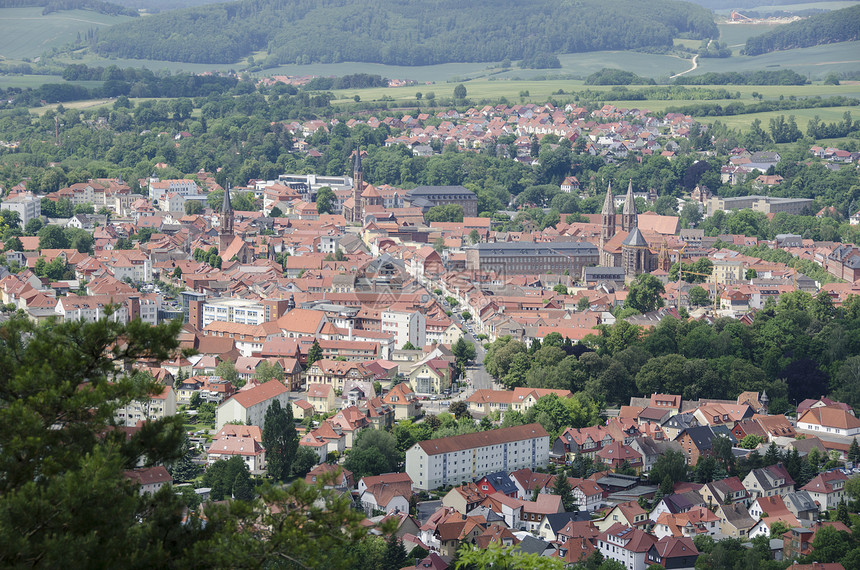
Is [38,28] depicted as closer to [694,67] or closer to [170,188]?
[694,67]

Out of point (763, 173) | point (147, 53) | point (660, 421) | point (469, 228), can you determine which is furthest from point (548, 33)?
point (660, 421)

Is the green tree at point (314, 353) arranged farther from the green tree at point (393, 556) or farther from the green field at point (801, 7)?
the green field at point (801, 7)

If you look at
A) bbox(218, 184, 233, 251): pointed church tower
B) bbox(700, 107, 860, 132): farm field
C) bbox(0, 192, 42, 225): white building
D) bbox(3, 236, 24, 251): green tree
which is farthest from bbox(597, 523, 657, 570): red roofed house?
bbox(700, 107, 860, 132): farm field

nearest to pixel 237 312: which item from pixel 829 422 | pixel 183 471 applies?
pixel 183 471

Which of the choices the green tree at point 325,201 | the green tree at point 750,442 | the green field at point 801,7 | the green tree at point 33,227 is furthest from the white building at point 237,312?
the green field at point 801,7

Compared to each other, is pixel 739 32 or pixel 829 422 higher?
pixel 739 32

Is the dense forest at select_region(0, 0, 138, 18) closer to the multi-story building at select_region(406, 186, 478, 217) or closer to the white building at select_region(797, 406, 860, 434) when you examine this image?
the multi-story building at select_region(406, 186, 478, 217)
